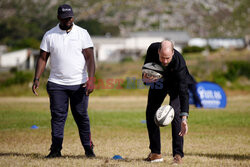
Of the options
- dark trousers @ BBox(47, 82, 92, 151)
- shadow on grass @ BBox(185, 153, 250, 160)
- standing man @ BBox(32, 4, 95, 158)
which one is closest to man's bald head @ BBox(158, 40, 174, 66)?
standing man @ BBox(32, 4, 95, 158)

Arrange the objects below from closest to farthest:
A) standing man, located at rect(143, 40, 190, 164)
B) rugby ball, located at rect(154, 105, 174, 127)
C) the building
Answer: standing man, located at rect(143, 40, 190, 164) → rugby ball, located at rect(154, 105, 174, 127) → the building

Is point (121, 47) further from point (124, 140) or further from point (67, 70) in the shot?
point (67, 70)

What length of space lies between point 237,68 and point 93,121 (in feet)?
69.6

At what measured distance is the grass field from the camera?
8.05 metres

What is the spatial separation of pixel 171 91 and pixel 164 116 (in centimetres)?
50

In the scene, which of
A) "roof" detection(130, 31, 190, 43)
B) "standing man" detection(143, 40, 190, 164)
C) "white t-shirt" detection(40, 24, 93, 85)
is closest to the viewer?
"standing man" detection(143, 40, 190, 164)

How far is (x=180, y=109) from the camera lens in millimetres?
7719

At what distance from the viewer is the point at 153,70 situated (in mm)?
7285

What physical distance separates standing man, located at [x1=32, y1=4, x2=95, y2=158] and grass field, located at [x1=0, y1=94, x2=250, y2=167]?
683 millimetres

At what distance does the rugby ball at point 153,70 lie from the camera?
23.9 ft

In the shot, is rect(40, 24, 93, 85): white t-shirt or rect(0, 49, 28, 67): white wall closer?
rect(40, 24, 93, 85): white t-shirt

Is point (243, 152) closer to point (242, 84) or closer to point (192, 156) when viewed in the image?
point (192, 156)

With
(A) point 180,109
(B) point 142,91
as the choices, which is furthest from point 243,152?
(B) point 142,91

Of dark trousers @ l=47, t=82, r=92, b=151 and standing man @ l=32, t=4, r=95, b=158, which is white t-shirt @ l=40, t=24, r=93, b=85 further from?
dark trousers @ l=47, t=82, r=92, b=151
